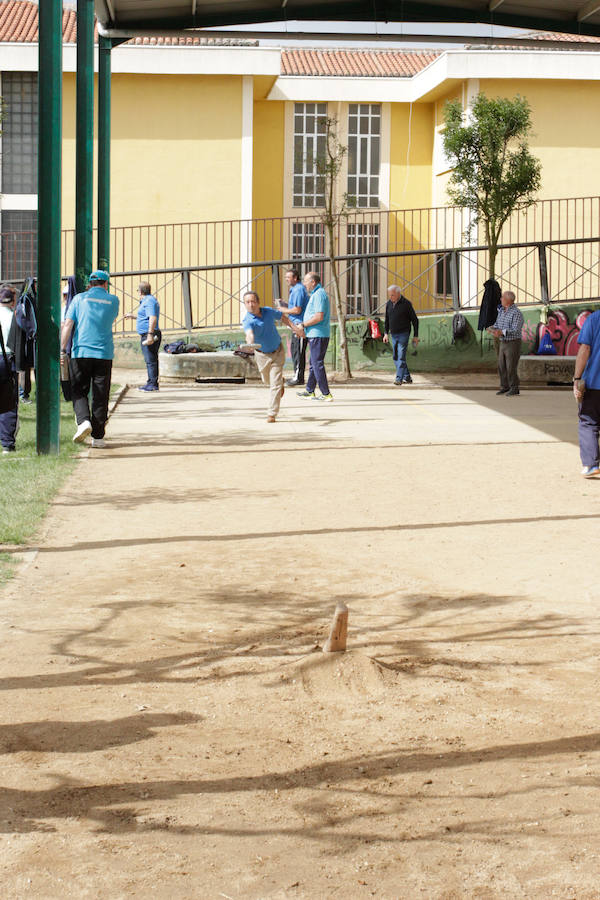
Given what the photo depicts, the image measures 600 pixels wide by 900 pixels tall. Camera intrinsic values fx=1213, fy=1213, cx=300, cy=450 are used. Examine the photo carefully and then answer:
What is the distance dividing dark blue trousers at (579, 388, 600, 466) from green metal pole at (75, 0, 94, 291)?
615 centimetres

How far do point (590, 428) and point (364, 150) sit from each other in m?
25.1

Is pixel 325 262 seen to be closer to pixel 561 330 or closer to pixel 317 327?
pixel 561 330

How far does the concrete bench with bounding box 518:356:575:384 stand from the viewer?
21359 millimetres

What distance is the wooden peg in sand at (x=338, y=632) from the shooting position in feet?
15.9

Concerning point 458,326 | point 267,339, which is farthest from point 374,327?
point 267,339

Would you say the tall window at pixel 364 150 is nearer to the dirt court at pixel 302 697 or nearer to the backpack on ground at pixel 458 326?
the backpack on ground at pixel 458 326

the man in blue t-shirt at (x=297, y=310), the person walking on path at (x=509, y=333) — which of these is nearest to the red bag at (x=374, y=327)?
the man in blue t-shirt at (x=297, y=310)

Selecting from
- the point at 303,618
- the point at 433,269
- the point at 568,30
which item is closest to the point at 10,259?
the point at 433,269

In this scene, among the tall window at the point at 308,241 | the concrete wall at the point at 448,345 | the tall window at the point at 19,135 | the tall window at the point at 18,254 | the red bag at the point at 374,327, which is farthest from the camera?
the tall window at the point at 308,241

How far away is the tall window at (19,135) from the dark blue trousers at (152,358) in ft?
42.0

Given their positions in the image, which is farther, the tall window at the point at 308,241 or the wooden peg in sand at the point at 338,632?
the tall window at the point at 308,241

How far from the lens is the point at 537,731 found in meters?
4.18

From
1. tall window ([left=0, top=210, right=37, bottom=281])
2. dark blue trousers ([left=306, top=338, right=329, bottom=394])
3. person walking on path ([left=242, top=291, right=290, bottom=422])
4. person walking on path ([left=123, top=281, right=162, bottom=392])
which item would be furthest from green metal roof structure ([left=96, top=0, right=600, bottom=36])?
tall window ([left=0, top=210, right=37, bottom=281])

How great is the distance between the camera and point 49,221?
11125mm
